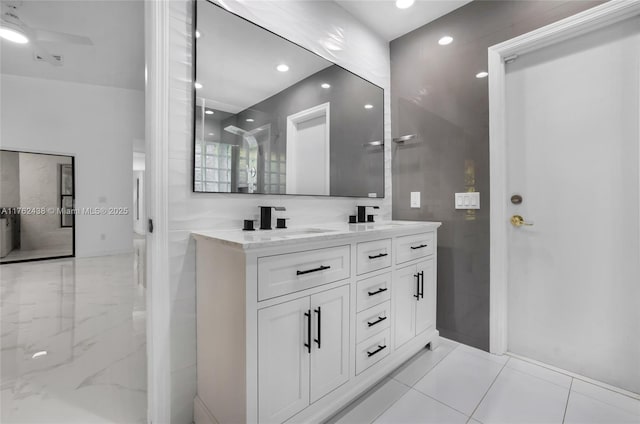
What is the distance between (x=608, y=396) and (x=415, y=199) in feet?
5.29

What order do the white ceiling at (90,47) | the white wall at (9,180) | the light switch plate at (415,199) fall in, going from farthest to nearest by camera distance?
the white wall at (9,180), the white ceiling at (90,47), the light switch plate at (415,199)

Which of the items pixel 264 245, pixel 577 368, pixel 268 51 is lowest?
pixel 577 368

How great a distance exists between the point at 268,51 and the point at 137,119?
4913 mm

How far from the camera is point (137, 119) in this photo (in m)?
5.29

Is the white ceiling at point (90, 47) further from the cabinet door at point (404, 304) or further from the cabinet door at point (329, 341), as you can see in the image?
the cabinet door at point (404, 304)

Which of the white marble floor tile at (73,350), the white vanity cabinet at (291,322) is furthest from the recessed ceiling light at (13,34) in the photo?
the white vanity cabinet at (291,322)

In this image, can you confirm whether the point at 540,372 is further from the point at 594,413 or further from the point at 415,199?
the point at 415,199

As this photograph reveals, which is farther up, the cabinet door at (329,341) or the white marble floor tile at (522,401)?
the cabinet door at (329,341)

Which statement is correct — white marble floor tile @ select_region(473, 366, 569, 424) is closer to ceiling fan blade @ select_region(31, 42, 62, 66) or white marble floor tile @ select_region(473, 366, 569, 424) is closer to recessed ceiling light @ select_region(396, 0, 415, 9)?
recessed ceiling light @ select_region(396, 0, 415, 9)

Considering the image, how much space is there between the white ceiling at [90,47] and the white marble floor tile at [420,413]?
4.03 m

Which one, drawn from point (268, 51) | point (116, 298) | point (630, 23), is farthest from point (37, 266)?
point (630, 23)

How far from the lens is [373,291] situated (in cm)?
152

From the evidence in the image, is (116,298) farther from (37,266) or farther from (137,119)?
(137,119)

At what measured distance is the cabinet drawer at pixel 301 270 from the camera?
41.4 inches
